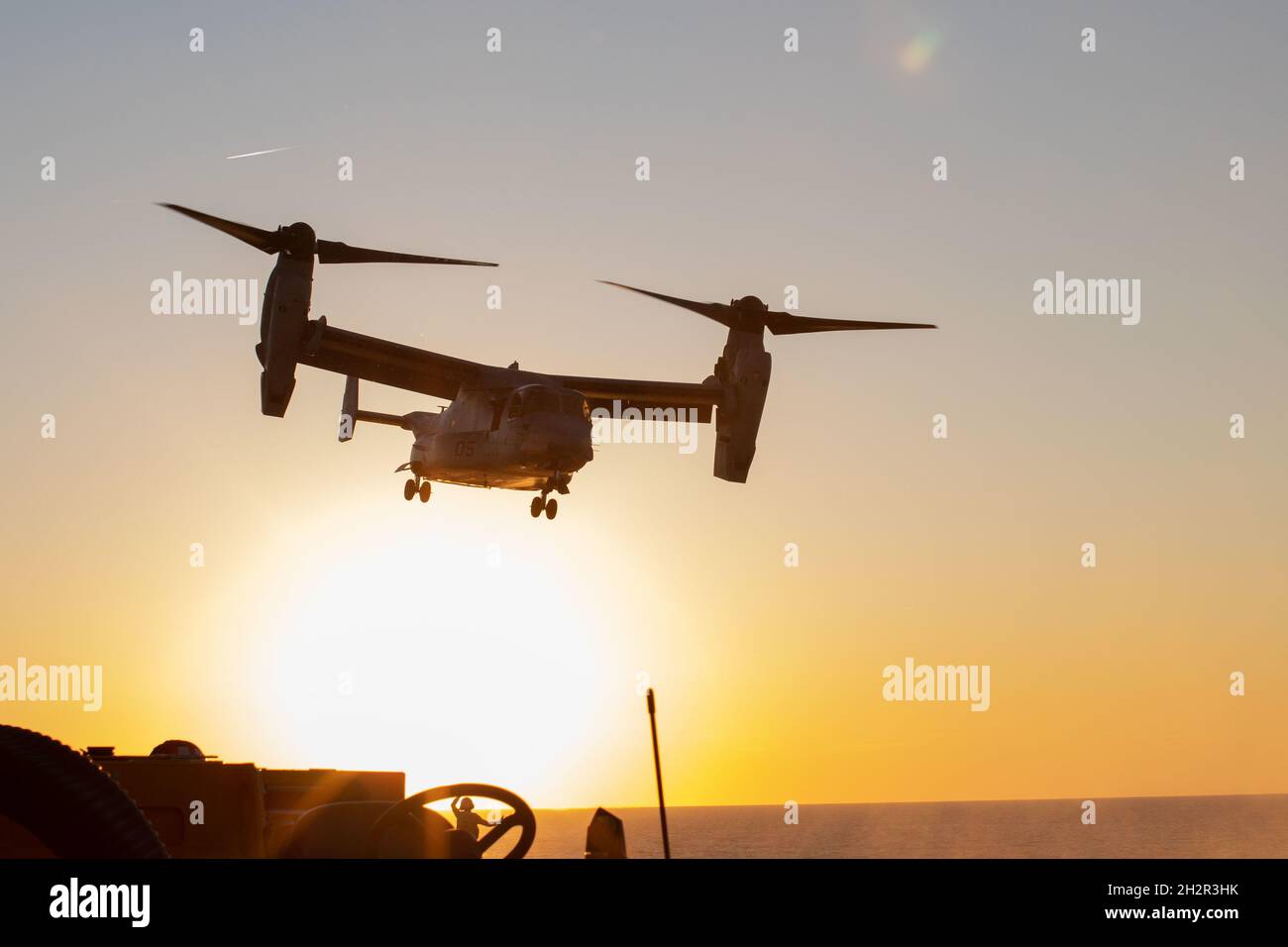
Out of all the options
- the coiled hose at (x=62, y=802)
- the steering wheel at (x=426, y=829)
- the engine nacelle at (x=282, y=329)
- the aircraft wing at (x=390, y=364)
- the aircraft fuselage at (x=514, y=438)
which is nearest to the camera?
the coiled hose at (x=62, y=802)

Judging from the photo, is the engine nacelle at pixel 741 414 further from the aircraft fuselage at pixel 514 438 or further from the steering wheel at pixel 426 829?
the steering wheel at pixel 426 829

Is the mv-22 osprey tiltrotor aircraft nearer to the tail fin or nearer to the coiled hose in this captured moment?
the tail fin

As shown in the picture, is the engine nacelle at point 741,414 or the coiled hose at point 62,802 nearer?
the coiled hose at point 62,802

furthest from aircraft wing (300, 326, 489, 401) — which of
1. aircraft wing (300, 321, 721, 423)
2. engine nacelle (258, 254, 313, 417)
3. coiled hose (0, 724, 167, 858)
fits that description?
coiled hose (0, 724, 167, 858)

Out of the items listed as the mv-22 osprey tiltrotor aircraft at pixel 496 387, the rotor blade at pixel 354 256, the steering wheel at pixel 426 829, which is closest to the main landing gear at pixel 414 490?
the mv-22 osprey tiltrotor aircraft at pixel 496 387

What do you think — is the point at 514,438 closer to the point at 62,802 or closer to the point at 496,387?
the point at 496,387

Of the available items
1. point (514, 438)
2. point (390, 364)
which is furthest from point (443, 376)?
point (514, 438)
